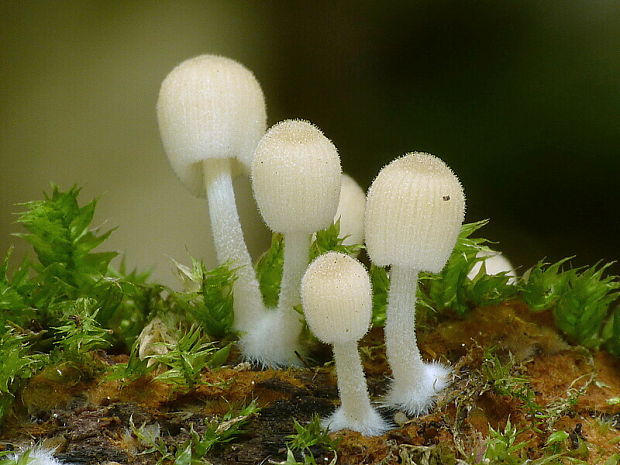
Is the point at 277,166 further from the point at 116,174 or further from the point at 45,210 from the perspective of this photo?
the point at 116,174

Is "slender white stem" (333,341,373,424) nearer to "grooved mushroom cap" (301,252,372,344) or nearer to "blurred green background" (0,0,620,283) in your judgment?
"grooved mushroom cap" (301,252,372,344)

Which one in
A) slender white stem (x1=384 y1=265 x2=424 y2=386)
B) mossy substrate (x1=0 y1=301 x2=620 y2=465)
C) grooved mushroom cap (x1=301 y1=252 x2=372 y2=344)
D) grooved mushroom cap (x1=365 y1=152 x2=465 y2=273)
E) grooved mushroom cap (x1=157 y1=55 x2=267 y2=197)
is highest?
grooved mushroom cap (x1=157 y1=55 x2=267 y2=197)

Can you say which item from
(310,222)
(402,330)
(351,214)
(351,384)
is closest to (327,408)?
(351,384)

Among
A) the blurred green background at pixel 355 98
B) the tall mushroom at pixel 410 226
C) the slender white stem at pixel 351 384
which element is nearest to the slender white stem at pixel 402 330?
the tall mushroom at pixel 410 226

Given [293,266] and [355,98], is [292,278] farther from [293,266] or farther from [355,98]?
[355,98]

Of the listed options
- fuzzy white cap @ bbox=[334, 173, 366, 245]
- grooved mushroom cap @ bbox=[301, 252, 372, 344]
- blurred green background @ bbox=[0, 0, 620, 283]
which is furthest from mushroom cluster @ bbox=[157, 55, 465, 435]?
blurred green background @ bbox=[0, 0, 620, 283]

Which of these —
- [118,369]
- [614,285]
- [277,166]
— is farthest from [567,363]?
[118,369]

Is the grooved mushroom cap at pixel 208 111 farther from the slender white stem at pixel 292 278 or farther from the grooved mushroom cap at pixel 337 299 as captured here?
the grooved mushroom cap at pixel 337 299
